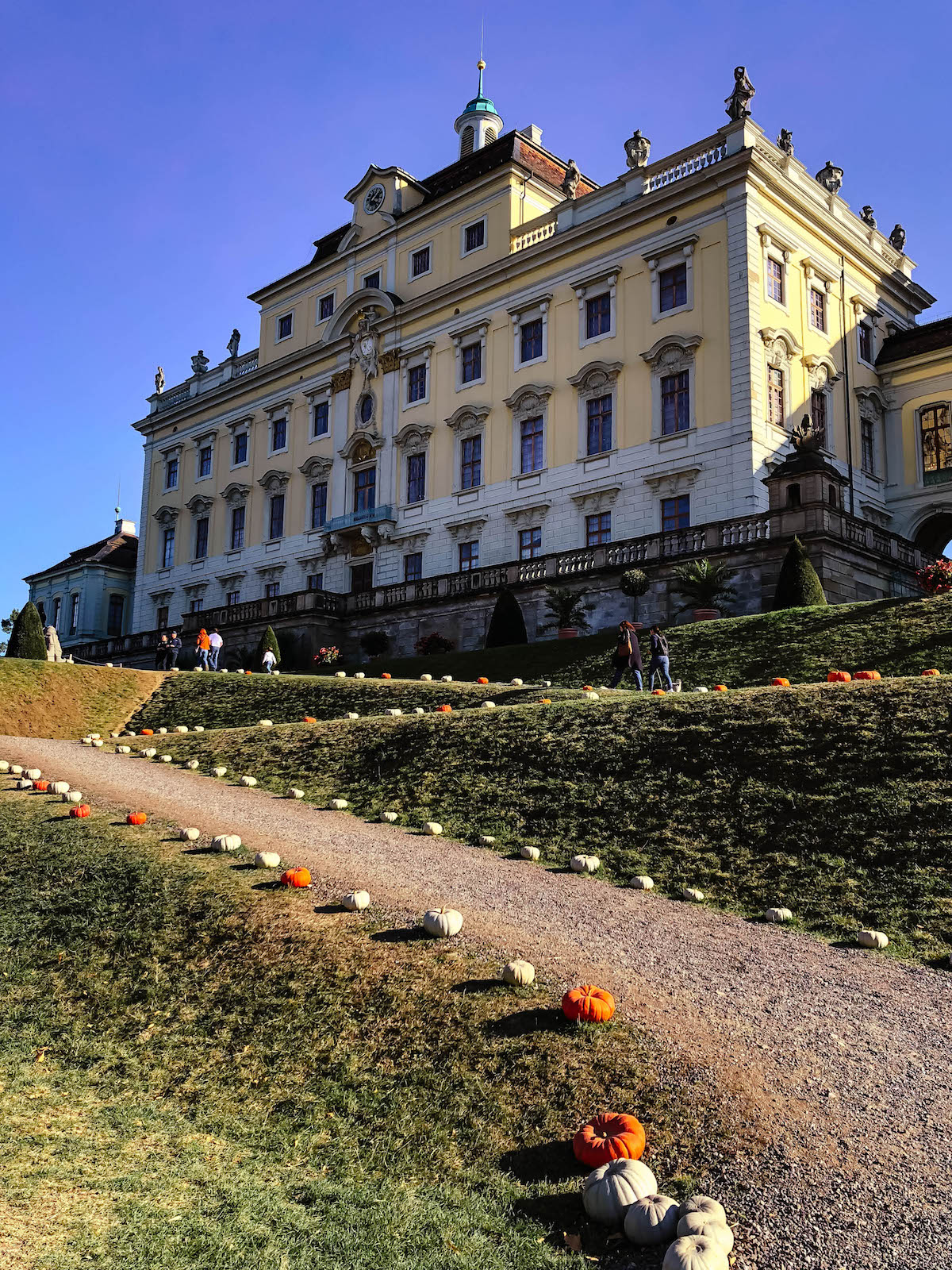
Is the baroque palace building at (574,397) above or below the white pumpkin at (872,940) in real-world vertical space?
above

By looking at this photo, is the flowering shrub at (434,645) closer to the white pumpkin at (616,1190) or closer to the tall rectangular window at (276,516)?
the tall rectangular window at (276,516)

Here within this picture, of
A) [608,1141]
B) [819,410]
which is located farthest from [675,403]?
[608,1141]

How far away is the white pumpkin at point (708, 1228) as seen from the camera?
4.31 meters

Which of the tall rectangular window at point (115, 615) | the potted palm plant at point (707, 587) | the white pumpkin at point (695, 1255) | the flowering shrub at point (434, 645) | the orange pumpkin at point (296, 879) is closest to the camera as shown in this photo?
the white pumpkin at point (695, 1255)

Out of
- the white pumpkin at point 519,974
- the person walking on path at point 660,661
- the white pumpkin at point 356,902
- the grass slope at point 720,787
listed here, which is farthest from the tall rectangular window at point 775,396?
the white pumpkin at point 519,974

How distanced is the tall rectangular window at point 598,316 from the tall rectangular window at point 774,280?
5.99 m

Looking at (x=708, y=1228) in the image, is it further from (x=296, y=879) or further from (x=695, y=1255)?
(x=296, y=879)

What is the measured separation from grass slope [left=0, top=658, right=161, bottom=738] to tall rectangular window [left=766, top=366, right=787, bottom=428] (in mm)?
22543

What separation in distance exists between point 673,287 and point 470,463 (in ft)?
37.0

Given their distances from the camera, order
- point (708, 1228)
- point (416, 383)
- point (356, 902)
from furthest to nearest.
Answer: point (416, 383) → point (356, 902) → point (708, 1228)

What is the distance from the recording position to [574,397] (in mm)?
41094

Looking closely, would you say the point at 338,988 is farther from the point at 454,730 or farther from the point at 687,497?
the point at 687,497

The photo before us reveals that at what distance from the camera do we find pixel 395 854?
1083 cm

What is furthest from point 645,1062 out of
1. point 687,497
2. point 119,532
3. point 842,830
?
point 119,532
